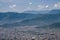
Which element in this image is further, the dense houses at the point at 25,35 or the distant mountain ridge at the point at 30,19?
the distant mountain ridge at the point at 30,19

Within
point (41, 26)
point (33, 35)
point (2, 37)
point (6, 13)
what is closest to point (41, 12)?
point (41, 26)

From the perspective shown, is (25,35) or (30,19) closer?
(25,35)

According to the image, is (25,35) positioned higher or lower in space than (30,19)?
lower

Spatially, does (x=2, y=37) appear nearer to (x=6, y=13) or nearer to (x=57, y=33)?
(x=6, y=13)

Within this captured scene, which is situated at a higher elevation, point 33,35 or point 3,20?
point 3,20

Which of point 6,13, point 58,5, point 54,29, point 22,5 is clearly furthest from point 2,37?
point 58,5

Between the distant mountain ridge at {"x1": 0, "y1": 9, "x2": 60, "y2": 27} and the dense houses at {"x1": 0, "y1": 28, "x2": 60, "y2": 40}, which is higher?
the distant mountain ridge at {"x1": 0, "y1": 9, "x2": 60, "y2": 27}

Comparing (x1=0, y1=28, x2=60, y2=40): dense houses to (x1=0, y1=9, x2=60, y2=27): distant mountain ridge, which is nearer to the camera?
(x1=0, y1=28, x2=60, y2=40): dense houses

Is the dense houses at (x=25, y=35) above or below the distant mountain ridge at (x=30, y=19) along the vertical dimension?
below

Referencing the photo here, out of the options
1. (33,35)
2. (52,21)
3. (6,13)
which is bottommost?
(33,35)
